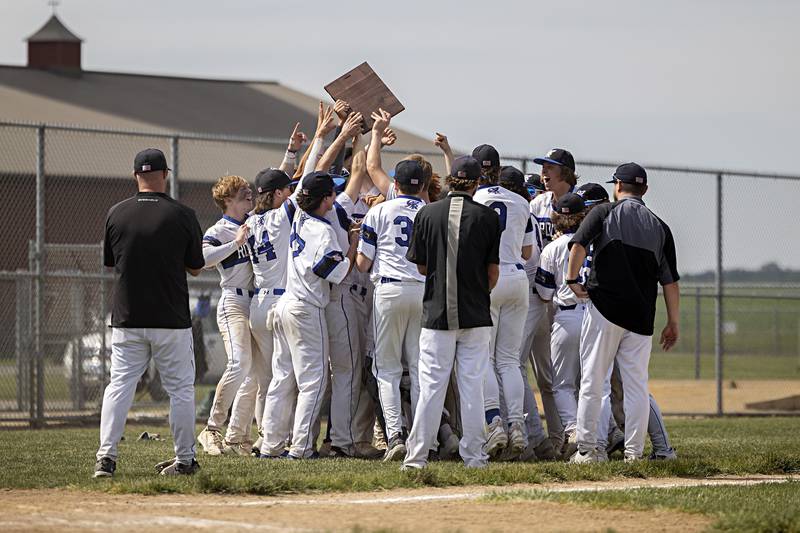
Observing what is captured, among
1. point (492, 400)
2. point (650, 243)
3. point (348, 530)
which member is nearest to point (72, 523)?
point (348, 530)

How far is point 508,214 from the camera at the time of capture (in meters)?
9.97

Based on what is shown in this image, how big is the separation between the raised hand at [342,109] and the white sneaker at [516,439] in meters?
2.86

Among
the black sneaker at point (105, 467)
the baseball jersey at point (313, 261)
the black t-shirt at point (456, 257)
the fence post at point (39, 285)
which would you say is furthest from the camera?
the fence post at point (39, 285)

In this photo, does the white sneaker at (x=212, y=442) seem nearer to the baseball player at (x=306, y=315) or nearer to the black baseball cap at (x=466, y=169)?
the baseball player at (x=306, y=315)

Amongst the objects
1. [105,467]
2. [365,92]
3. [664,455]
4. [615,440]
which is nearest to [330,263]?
[365,92]

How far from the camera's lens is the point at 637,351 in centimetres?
935

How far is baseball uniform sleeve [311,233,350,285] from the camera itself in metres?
9.64

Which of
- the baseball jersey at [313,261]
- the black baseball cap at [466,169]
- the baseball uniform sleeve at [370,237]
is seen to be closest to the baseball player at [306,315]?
the baseball jersey at [313,261]

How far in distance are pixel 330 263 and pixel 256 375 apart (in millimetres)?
1621

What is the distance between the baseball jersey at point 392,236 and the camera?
31.7ft

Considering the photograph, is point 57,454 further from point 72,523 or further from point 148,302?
point 72,523

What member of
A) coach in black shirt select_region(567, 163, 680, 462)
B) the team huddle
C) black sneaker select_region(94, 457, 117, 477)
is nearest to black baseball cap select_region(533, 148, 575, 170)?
the team huddle

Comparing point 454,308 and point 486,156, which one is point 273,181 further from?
point 454,308

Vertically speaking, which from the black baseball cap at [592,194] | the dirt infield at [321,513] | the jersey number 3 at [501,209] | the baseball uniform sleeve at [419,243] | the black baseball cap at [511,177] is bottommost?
the dirt infield at [321,513]
